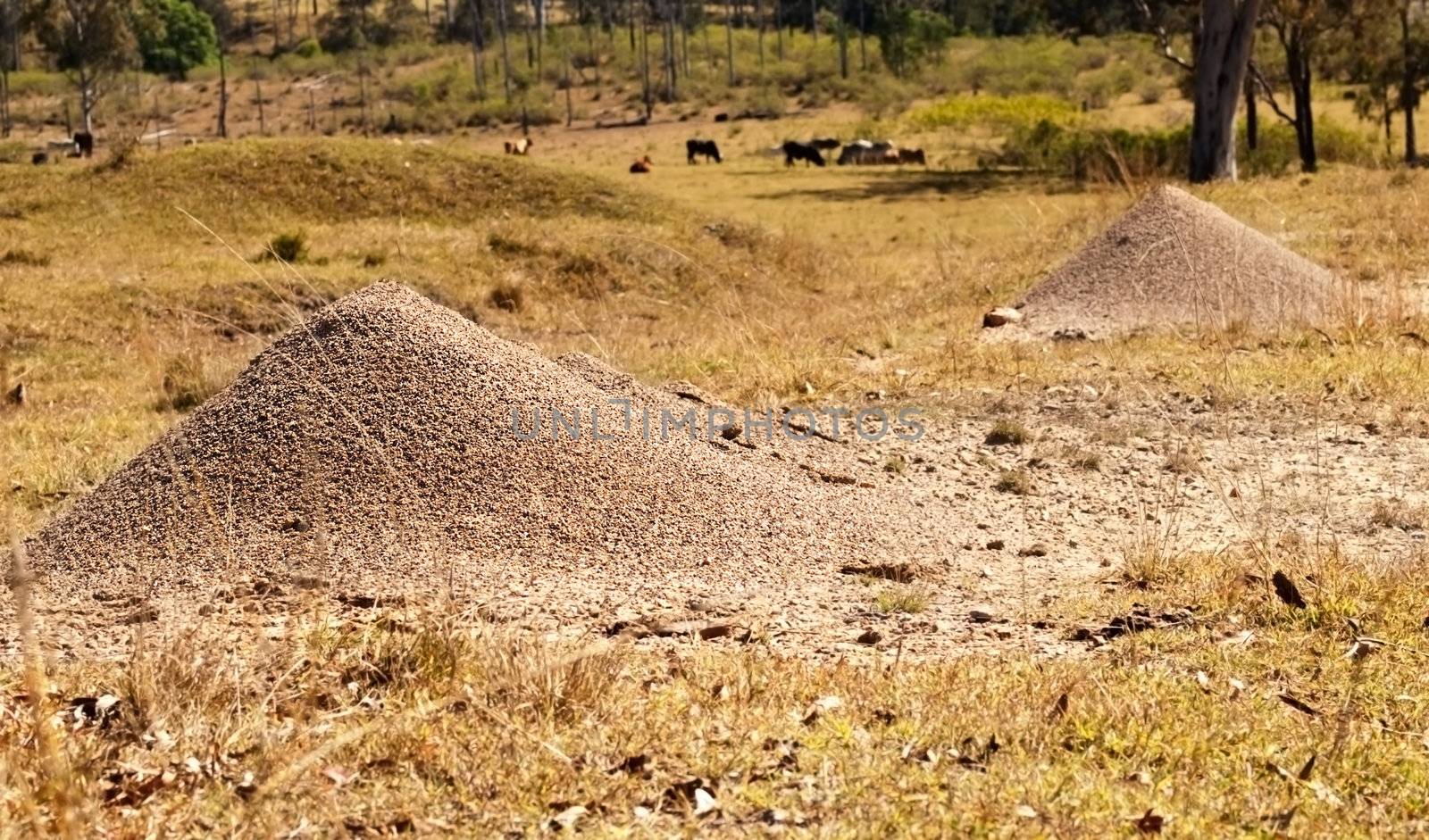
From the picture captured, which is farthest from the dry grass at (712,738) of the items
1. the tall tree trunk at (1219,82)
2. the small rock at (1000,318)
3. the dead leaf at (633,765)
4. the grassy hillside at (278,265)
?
the tall tree trunk at (1219,82)

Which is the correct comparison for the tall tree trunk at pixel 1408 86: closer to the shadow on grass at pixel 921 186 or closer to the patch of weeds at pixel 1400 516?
the shadow on grass at pixel 921 186

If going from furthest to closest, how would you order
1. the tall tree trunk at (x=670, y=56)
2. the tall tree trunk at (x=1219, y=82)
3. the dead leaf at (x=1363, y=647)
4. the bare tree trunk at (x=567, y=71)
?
the tall tree trunk at (x=670, y=56), the bare tree trunk at (x=567, y=71), the tall tree trunk at (x=1219, y=82), the dead leaf at (x=1363, y=647)

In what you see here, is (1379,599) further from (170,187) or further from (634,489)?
(170,187)

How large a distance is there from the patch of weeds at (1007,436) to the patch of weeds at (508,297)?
6.52 meters

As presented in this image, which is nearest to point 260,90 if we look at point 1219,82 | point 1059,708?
point 1219,82

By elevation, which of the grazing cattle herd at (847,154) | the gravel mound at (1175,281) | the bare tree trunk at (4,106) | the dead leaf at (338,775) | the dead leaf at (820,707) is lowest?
the dead leaf at (820,707)

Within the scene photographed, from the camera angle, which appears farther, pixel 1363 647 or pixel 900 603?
pixel 900 603

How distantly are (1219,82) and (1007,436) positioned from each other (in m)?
14.3

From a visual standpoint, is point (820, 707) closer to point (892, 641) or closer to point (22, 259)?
point (892, 641)

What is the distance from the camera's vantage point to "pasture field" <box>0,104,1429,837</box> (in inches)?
137

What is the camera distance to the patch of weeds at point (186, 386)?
9.19m

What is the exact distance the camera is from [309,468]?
5.63 meters

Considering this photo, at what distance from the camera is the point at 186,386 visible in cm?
928

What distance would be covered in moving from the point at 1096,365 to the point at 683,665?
533 centimetres
